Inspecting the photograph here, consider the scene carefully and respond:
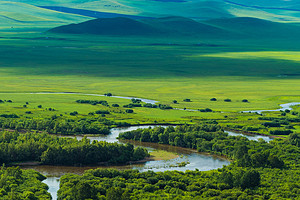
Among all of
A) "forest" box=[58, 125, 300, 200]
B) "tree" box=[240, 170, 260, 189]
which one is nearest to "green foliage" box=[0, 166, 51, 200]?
"forest" box=[58, 125, 300, 200]

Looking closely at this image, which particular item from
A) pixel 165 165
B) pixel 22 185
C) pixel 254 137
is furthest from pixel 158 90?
pixel 22 185

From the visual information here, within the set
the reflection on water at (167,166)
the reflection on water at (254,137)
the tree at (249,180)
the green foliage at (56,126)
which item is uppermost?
the tree at (249,180)

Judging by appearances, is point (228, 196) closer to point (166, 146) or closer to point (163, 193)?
point (163, 193)

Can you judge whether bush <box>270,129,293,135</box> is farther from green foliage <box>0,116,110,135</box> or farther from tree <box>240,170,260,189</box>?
tree <box>240,170,260,189</box>

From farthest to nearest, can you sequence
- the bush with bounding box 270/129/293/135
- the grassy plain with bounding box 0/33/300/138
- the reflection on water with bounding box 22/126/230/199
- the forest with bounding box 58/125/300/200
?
the grassy plain with bounding box 0/33/300/138
the bush with bounding box 270/129/293/135
the reflection on water with bounding box 22/126/230/199
the forest with bounding box 58/125/300/200

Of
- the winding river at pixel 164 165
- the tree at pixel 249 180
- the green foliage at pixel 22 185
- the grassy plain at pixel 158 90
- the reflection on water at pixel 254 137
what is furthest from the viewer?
the grassy plain at pixel 158 90

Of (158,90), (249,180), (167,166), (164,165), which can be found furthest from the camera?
(158,90)

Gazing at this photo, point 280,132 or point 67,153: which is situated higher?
point 280,132

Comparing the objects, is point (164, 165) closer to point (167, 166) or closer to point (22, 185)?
point (167, 166)

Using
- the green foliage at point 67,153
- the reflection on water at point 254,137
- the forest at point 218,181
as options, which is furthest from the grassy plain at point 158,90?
the green foliage at point 67,153

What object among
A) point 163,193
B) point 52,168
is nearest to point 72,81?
point 52,168

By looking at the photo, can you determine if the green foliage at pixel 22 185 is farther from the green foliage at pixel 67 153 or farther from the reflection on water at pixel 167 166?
the green foliage at pixel 67 153

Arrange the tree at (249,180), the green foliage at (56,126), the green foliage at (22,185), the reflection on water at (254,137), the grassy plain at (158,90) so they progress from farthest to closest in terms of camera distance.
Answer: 1. the grassy plain at (158,90)
2. the green foliage at (56,126)
3. the reflection on water at (254,137)
4. the tree at (249,180)
5. the green foliage at (22,185)
